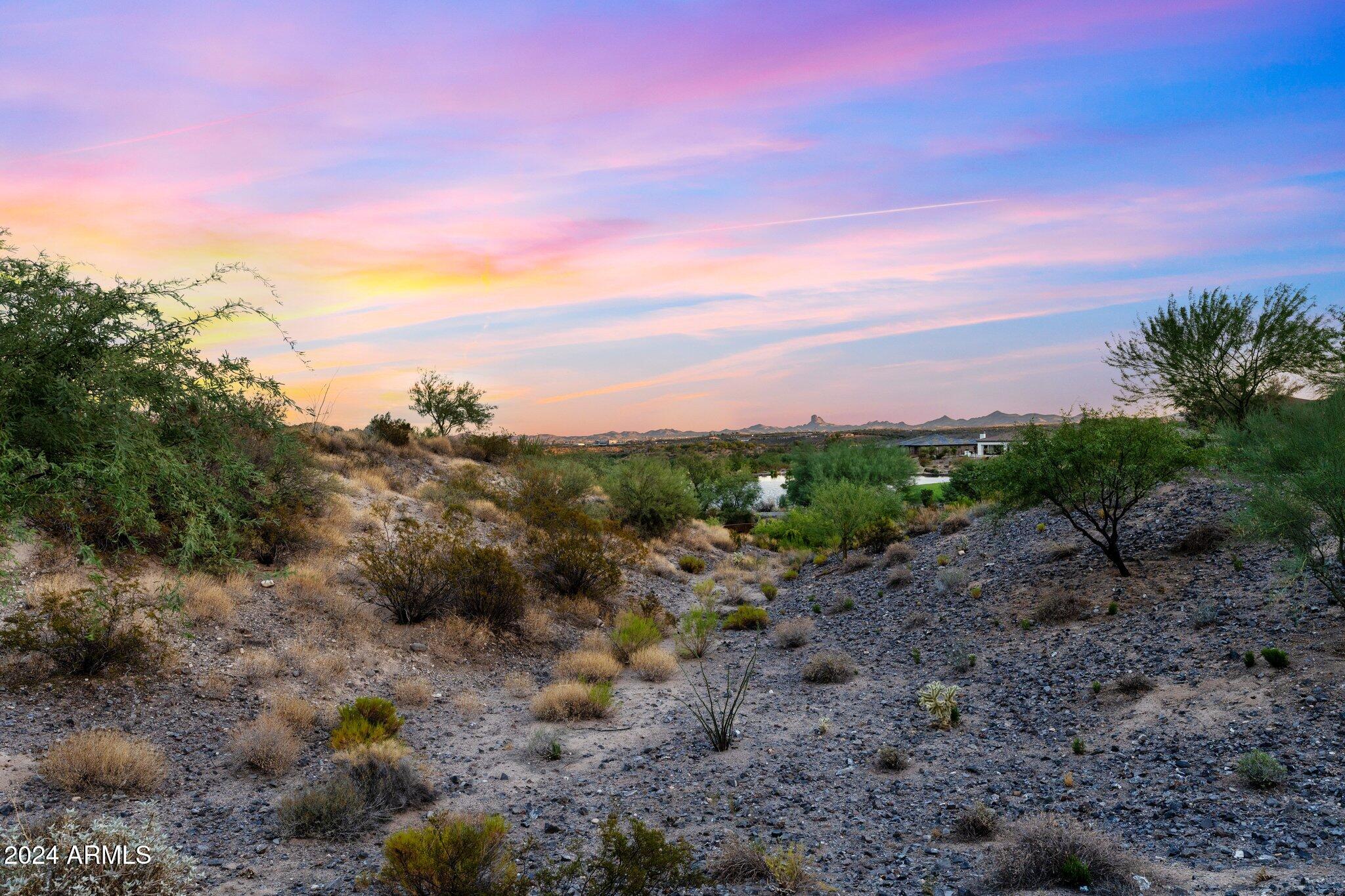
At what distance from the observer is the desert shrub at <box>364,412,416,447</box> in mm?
31984

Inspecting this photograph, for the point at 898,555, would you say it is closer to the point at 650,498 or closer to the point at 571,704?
the point at 650,498

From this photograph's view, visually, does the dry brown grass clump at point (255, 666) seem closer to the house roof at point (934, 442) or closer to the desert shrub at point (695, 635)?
the desert shrub at point (695, 635)

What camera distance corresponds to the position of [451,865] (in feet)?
20.0

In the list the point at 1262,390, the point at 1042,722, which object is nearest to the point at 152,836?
the point at 1042,722

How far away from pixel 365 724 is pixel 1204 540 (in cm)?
1646

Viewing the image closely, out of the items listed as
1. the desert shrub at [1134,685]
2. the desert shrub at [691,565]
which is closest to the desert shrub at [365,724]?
the desert shrub at [1134,685]

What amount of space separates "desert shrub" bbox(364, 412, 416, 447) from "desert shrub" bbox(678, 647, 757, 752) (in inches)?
819

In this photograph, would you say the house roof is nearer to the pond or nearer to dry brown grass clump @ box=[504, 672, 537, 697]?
the pond

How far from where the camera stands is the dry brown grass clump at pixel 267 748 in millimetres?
9352

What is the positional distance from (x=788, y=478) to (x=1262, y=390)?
28931 millimetres

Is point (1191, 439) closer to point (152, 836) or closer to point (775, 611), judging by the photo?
point (775, 611)

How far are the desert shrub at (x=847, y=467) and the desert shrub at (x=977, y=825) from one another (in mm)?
31326

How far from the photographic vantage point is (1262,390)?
28.3 metres

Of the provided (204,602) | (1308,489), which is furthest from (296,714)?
(1308,489)
